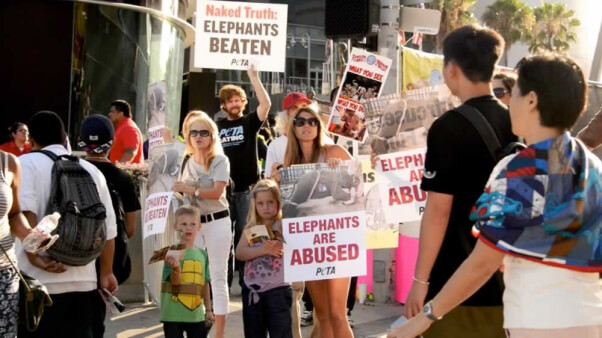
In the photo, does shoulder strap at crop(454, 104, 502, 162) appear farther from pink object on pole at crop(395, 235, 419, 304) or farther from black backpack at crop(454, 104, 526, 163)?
pink object on pole at crop(395, 235, 419, 304)

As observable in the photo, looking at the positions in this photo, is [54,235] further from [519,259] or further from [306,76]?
[306,76]

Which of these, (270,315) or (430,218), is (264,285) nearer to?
(270,315)

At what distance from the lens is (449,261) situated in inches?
164

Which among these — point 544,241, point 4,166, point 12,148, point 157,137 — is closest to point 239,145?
point 157,137

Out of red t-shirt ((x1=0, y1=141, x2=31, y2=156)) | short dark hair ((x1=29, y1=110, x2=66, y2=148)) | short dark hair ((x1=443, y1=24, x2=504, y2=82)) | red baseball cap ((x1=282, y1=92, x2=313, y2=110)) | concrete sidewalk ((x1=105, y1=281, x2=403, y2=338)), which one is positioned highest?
short dark hair ((x1=443, y1=24, x2=504, y2=82))

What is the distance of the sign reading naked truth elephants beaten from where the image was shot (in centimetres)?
958

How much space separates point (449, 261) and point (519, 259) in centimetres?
88

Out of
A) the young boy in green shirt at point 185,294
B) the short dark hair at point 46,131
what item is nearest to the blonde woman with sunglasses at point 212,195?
the young boy in green shirt at point 185,294

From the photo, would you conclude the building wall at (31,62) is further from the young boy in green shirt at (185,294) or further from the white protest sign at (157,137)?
the young boy in green shirt at (185,294)

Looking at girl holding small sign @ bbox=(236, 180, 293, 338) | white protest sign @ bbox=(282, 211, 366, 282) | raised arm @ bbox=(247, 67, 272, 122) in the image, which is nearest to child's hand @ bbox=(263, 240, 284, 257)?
girl holding small sign @ bbox=(236, 180, 293, 338)

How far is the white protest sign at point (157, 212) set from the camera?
25.7 feet

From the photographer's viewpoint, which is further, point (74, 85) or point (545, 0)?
point (545, 0)

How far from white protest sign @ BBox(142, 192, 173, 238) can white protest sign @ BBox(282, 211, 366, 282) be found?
1.47 meters

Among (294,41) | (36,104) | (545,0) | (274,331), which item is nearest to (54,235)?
(274,331)
